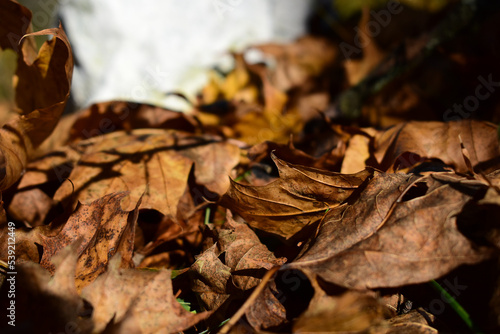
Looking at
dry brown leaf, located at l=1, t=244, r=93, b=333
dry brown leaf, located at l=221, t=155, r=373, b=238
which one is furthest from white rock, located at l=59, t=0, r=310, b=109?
dry brown leaf, located at l=1, t=244, r=93, b=333

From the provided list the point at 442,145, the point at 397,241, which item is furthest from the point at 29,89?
the point at 442,145

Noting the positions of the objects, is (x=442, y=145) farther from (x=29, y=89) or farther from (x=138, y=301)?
(x=29, y=89)

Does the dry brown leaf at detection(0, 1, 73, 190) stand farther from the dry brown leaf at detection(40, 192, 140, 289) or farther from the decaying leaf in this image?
the decaying leaf

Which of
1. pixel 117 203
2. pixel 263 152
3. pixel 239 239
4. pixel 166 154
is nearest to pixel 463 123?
pixel 263 152

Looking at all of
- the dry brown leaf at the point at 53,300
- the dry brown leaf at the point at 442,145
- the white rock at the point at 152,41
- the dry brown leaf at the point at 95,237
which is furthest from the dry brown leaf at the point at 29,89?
the dry brown leaf at the point at 442,145

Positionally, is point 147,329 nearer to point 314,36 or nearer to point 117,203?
point 117,203

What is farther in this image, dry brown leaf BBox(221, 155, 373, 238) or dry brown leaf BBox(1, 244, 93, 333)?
dry brown leaf BBox(221, 155, 373, 238)

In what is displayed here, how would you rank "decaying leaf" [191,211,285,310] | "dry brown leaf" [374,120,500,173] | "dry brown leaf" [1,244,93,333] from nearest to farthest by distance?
"dry brown leaf" [1,244,93,333] < "decaying leaf" [191,211,285,310] < "dry brown leaf" [374,120,500,173]
